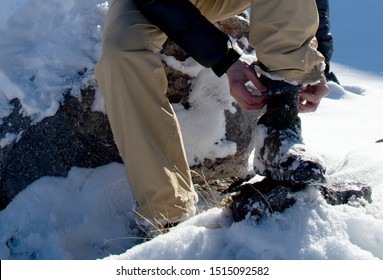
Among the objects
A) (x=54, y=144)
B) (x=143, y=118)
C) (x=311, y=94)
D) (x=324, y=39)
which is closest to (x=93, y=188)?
(x=54, y=144)

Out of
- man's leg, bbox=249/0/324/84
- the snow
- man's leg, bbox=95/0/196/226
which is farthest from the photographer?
man's leg, bbox=95/0/196/226

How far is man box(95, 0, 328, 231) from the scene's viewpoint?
2.27 metres

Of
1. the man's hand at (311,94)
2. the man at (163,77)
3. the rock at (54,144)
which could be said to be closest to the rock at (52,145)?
the rock at (54,144)

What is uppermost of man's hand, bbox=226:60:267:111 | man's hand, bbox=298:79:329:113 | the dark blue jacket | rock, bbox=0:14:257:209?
the dark blue jacket

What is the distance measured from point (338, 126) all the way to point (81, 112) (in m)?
3.04

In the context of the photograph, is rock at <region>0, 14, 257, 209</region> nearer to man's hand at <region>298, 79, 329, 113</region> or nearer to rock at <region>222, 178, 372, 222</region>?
man's hand at <region>298, 79, 329, 113</region>

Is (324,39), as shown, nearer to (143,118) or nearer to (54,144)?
(143,118)

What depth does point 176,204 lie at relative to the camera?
2508 mm

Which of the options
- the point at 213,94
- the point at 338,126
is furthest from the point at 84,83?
the point at 338,126

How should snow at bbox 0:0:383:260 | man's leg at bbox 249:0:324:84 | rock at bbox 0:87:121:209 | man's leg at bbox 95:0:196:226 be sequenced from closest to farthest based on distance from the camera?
snow at bbox 0:0:383:260 → man's leg at bbox 249:0:324:84 → man's leg at bbox 95:0:196:226 → rock at bbox 0:87:121:209

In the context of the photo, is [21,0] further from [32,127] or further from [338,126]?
[338,126]

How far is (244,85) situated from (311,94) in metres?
0.32

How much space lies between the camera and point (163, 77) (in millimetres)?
2617

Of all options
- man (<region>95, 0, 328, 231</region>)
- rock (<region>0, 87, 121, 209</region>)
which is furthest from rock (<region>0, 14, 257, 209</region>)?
man (<region>95, 0, 328, 231</region>)
